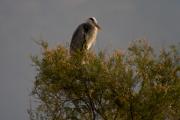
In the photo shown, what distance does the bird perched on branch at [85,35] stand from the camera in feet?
63.4

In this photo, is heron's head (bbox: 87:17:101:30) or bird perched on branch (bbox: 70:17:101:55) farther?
heron's head (bbox: 87:17:101:30)

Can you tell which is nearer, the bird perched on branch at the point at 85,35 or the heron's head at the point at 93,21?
the bird perched on branch at the point at 85,35

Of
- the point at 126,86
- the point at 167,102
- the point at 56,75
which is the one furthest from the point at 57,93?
the point at 167,102

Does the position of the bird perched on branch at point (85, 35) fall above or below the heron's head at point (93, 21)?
below

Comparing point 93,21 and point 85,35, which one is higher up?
point 93,21

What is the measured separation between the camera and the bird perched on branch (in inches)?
760

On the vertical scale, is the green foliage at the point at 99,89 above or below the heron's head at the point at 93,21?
below

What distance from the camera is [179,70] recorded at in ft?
60.9

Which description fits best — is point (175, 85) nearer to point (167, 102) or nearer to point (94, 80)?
point (167, 102)

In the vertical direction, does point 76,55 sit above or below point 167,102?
above

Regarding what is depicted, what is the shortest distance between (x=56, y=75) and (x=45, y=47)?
89cm

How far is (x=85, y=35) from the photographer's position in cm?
1988

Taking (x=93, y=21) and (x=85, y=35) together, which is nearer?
(x=85, y=35)

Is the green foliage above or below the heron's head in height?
below
